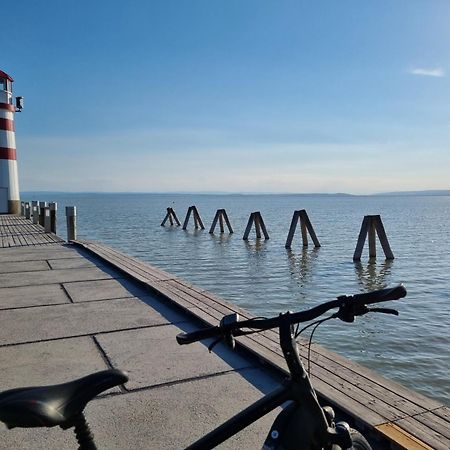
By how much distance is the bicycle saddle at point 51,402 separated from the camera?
183 cm

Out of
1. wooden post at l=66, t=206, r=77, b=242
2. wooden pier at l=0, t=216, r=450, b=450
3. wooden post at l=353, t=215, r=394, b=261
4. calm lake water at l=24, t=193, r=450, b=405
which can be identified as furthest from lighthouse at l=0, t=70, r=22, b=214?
wooden pier at l=0, t=216, r=450, b=450

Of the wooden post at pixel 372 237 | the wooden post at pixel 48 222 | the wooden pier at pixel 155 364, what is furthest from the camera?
the wooden post at pixel 372 237

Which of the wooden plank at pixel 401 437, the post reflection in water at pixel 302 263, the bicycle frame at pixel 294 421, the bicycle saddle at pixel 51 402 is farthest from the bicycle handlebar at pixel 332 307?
the post reflection in water at pixel 302 263

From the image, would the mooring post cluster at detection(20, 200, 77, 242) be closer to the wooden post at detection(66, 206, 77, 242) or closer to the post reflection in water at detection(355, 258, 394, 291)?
the wooden post at detection(66, 206, 77, 242)

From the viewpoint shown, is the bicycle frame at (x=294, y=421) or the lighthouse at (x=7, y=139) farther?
the lighthouse at (x=7, y=139)

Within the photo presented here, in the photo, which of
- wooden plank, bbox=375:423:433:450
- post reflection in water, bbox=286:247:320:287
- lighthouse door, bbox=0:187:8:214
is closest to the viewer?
wooden plank, bbox=375:423:433:450

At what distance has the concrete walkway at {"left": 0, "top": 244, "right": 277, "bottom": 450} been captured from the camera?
3.41 metres

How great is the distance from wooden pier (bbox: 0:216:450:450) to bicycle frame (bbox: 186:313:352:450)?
3.73 ft

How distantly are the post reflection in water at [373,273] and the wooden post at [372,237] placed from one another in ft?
1.29

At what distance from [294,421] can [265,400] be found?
19cm

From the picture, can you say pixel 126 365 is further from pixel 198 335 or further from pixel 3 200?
pixel 3 200

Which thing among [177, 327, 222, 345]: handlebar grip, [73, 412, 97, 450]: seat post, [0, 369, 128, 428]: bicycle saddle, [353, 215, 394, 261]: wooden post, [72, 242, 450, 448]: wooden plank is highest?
[177, 327, 222, 345]: handlebar grip

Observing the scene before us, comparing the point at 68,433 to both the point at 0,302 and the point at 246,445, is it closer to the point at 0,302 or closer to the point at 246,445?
the point at 246,445

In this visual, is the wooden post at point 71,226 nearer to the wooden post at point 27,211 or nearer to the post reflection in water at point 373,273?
the post reflection in water at point 373,273
